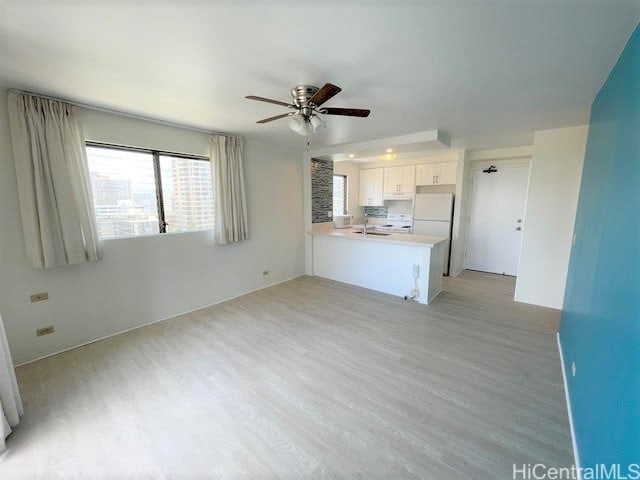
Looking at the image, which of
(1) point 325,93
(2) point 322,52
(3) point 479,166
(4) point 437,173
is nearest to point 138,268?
(1) point 325,93

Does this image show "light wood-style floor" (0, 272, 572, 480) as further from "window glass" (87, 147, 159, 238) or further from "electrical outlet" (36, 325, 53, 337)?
"window glass" (87, 147, 159, 238)

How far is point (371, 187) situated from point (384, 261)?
2840 millimetres

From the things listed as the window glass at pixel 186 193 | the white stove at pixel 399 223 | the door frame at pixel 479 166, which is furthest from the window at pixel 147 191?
the door frame at pixel 479 166

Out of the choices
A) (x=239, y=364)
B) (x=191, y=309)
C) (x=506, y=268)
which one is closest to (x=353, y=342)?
(x=239, y=364)

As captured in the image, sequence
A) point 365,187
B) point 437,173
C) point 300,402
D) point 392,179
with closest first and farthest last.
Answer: point 300,402, point 437,173, point 392,179, point 365,187

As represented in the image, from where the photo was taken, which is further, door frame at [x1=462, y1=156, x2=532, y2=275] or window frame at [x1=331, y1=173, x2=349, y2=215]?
window frame at [x1=331, y1=173, x2=349, y2=215]

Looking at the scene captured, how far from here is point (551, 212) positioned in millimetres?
3287

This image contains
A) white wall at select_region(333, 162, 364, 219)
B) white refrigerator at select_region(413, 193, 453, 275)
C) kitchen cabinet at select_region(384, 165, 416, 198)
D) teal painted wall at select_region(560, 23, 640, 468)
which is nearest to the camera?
teal painted wall at select_region(560, 23, 640, 468)

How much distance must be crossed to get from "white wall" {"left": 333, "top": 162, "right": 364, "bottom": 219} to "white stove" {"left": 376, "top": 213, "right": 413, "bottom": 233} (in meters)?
0.88

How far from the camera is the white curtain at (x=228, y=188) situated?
137 inches

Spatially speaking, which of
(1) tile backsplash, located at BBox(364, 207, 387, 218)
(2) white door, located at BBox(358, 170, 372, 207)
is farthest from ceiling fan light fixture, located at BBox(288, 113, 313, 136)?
(1) tile backsplash, located at BBox(364, 207, 387, 218)

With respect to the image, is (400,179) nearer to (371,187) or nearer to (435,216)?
(371,187)

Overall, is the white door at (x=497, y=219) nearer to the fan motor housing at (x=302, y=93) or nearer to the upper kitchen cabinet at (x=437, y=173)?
the upper kitchen cabinet at (x=437, y=173)

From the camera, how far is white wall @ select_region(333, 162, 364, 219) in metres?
6.06
